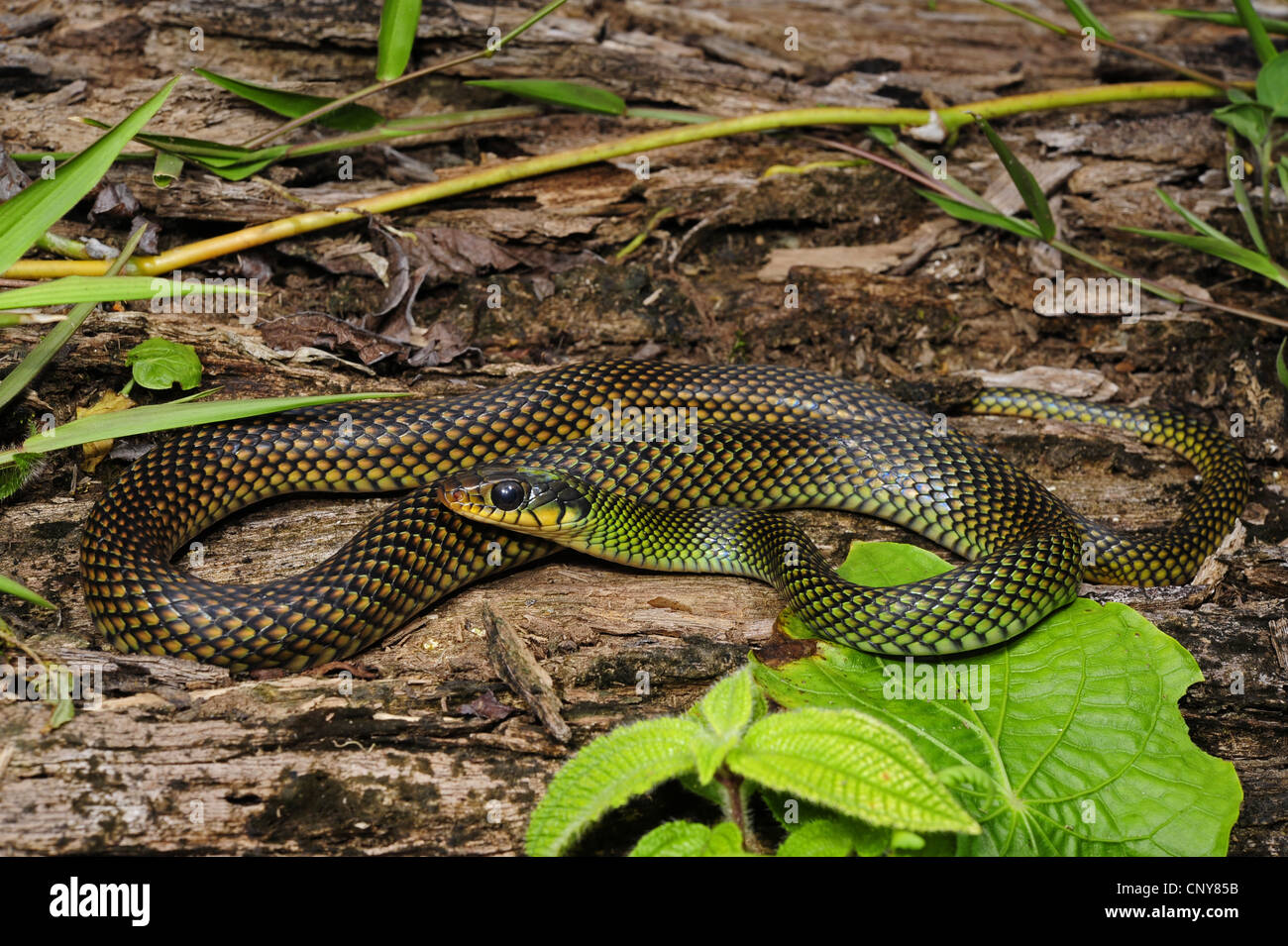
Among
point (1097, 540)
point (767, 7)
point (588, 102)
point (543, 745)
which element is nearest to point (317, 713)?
point (543, 745)

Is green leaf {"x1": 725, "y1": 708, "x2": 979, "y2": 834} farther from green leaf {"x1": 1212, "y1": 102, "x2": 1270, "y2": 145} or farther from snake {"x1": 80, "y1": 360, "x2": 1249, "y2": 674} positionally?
green leaf {"x1": 1212, "y1": 102, "x2": 1270, "y2": 145}

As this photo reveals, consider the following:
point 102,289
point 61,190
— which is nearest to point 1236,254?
point 102,289

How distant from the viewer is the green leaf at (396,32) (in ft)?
24.4

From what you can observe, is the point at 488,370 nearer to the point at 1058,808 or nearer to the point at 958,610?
the point at 958,610

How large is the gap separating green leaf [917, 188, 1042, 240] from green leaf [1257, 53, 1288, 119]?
1937 mm

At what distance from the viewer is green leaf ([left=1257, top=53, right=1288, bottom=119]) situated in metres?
7.47

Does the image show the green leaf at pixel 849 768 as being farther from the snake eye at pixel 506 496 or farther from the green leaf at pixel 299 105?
the green leaf at pixel 299 105

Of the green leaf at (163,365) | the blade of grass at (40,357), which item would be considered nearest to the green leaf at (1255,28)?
the green leaf at (163,365)

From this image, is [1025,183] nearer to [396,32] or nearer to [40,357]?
[396,32]

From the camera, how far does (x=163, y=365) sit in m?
6.88

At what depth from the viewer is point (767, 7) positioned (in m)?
11.0

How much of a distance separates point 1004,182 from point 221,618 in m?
7.90

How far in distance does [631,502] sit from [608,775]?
8.77 ft

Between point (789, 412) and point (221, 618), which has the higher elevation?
point (789, 412)
